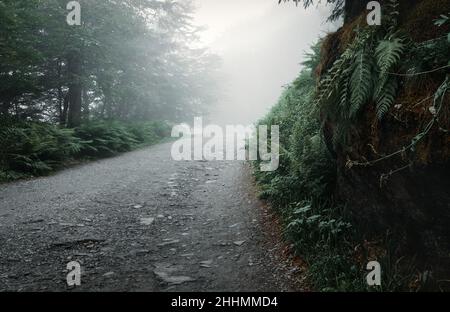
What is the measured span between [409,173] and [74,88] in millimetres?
15238

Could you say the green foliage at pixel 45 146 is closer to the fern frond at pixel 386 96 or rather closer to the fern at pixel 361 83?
the fern at pixel 361 83

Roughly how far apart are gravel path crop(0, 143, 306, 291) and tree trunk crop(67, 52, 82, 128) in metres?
6.35

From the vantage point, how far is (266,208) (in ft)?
20.4

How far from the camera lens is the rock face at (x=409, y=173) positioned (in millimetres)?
2914

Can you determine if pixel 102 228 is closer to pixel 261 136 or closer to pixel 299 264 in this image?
pixel 299 264

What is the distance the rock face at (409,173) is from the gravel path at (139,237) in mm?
1215

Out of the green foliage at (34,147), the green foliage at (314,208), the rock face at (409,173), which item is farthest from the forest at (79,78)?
the rock face at (409,173)

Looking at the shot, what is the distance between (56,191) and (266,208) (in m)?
5.03

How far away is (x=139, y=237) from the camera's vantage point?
5113mm

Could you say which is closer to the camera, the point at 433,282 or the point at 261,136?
the point at 433,282

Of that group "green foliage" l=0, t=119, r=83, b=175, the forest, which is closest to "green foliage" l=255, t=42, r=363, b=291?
"green foliage" l=0, t=119, r=83, b=175
